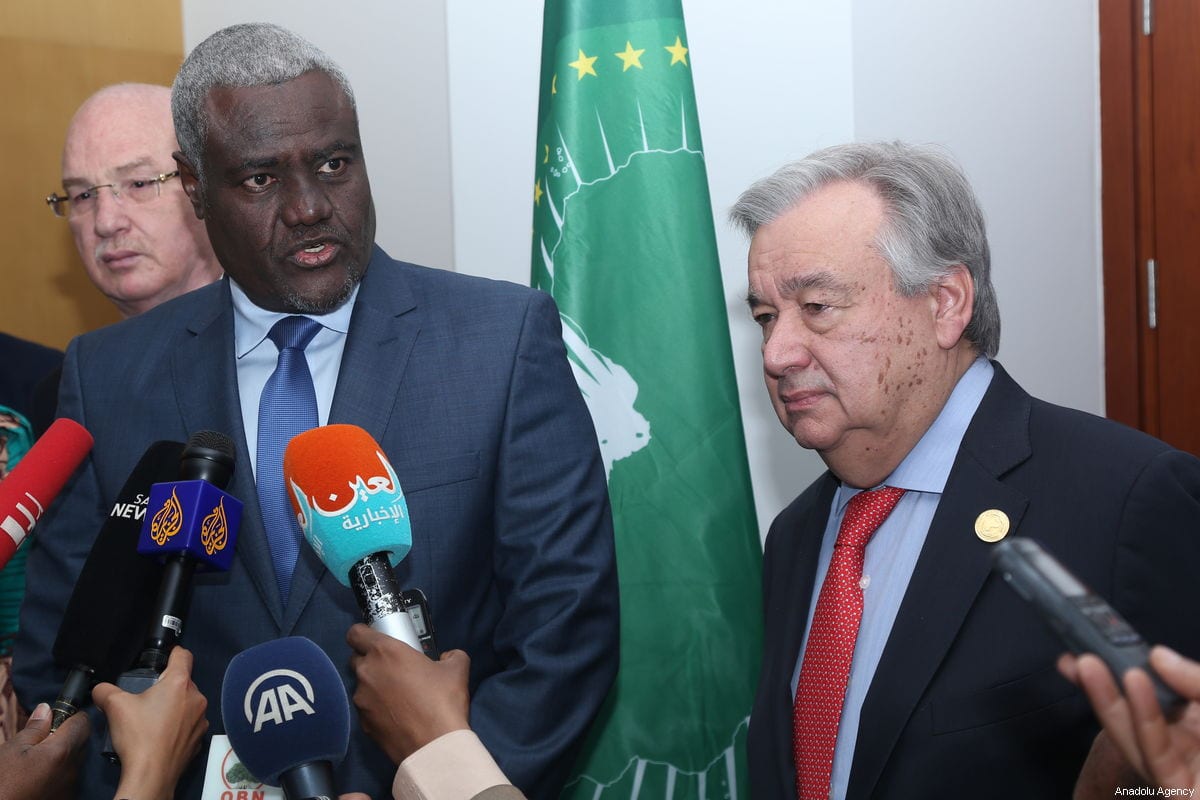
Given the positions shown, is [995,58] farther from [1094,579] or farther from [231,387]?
[231,387]

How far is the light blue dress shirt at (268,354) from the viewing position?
1977 mm

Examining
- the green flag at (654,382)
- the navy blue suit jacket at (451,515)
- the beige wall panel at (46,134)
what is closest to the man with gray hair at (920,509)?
the navy blue suit jacket at (451,515)

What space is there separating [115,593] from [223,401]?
1.39 feet

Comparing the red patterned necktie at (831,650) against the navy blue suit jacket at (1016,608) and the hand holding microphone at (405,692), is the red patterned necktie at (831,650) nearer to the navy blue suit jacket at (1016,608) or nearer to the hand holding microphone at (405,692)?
the navy blue suit jacket at (1016,608)

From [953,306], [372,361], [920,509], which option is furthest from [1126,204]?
[372,361]

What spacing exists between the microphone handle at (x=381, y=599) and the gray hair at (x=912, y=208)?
88cm

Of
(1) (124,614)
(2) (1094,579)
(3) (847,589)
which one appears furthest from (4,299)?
(2) (1094,579)

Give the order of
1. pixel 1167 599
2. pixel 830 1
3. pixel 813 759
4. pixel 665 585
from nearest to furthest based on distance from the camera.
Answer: pixel 1167 599 → pixel 813 759 → pixel 665 585 → pixel 830 1

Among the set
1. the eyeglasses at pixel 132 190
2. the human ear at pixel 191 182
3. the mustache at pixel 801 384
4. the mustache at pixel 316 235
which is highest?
the eyeglasses at pixel 132 190

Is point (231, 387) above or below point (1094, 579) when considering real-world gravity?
above

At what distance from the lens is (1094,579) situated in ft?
5.34

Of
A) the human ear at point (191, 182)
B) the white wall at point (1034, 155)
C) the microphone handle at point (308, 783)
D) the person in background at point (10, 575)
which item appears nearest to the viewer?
the microphone handle at point (308, 783)

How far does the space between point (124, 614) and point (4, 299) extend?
8.44 ft

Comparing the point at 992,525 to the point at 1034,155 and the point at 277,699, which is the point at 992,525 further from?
the point at 1034,155
